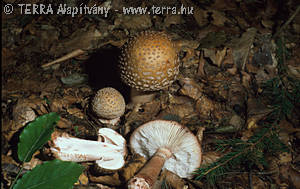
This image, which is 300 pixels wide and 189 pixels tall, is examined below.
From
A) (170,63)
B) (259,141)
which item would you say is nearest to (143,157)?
(170,63)

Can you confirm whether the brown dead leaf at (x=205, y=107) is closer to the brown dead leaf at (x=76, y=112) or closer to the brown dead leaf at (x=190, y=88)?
the brown dead leaf at (x=190, y=88)

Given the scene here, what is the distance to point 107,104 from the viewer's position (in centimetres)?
287

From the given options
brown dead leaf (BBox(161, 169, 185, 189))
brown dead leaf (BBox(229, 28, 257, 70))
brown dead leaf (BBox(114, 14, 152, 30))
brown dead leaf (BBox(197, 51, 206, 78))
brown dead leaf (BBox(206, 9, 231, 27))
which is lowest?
brown dead leaf (BBox(161, 169, 185, 189))

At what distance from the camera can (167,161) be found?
9.05ft

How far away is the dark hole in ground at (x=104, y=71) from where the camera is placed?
353 cm

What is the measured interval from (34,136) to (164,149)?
58.8 inches

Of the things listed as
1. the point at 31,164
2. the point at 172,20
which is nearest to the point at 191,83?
the point at 172,20

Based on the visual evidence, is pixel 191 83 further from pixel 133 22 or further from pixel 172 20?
pixel 133 22

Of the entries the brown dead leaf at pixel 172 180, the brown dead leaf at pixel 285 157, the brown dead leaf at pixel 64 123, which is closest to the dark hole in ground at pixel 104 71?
the brown dead leaf at pixel 64 123

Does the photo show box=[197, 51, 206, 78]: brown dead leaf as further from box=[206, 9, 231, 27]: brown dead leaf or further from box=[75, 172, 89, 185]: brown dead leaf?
box=[75, 172, 89, 185]: brown dead leaf

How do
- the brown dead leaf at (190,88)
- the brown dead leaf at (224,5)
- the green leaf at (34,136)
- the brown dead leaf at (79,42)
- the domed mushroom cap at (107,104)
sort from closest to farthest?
the green leaf at (34,136), the domed mushroom cap at (107,104), the brown dead leaf at (190,88), the brown dead leaf at (79,42), the brown dead leaf at (224,5)

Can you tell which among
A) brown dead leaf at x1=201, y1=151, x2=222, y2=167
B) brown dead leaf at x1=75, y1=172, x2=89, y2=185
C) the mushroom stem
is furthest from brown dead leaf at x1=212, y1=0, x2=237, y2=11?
brown dead leaf at x1=75, y1=172, x2=89, y2=185

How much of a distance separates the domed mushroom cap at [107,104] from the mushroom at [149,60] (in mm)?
348

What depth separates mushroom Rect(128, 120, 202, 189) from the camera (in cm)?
236
